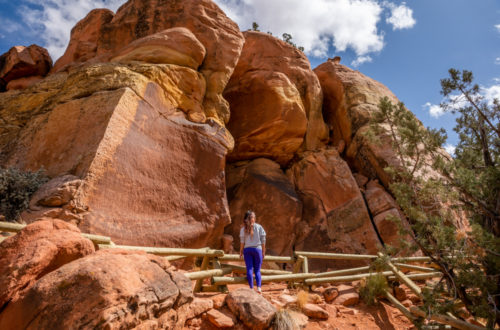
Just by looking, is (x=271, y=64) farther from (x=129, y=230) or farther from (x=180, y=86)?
(x=129, y=230)

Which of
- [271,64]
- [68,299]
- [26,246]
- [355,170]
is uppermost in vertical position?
[271,64]

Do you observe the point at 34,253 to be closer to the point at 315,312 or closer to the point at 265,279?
the point at 315,312

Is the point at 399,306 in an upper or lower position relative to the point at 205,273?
lower

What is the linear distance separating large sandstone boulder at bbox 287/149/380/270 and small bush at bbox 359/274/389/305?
14.0 feet

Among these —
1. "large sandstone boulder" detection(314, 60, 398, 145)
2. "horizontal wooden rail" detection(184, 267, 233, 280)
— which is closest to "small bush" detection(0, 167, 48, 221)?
"horizontal wooden rail" detection(184, 267, 233, 280)

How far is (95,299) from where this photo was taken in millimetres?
2488

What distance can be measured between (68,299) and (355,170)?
13403mm

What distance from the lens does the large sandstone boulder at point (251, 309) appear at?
409 cm

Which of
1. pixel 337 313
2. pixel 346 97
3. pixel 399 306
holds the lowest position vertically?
pixel 337 313

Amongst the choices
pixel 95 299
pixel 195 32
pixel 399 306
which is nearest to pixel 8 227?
pixel 95 299

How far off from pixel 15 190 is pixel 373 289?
24.4 ft

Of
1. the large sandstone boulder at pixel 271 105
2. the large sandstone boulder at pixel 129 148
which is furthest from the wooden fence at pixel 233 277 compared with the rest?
the large sandstone boulder at pixel 271 105

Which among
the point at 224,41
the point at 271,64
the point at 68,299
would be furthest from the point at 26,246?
the point at 271,64

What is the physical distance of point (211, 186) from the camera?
8.61 meters
